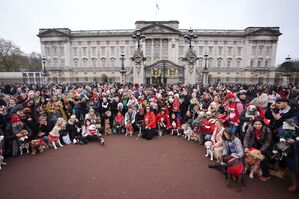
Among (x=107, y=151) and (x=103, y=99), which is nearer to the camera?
(x=107, y=151)

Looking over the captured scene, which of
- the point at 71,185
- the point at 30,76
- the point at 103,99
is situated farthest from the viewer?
the point at 30,76

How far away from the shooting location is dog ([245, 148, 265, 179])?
444 cm

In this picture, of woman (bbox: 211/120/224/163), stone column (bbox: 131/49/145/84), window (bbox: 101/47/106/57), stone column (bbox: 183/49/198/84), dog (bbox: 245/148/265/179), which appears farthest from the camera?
window (bbox: 101/47/106/57)

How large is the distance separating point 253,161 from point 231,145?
72cm

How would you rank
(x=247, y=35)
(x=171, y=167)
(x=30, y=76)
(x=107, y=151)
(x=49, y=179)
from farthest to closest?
(x=247, y=35) → (x=30, y=76) → (x=107, y=151) → (x=171, y=167) → (x=49, y=179)

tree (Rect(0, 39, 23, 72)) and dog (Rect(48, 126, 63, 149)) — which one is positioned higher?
tree (Rect(0, 39, 23, 72))

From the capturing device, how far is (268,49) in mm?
51469

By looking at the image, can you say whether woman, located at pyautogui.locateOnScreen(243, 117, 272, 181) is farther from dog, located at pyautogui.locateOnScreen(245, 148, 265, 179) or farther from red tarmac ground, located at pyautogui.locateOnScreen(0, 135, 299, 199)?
red tarmac ground, located at pyautogui.locateOnScreen(0, 135, 299, 199)

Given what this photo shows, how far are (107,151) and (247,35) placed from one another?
58758 millimetres

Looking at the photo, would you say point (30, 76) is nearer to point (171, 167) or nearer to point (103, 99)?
point (103, 99)

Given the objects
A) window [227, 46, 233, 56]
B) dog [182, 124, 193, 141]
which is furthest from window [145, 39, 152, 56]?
dog [182, 124, 193, 141]

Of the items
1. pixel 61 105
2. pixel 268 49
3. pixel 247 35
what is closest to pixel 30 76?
pixel 61 105

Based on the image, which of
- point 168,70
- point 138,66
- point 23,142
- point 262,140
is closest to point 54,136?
point 23,142

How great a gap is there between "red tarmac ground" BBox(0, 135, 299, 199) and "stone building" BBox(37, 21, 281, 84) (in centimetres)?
4507
